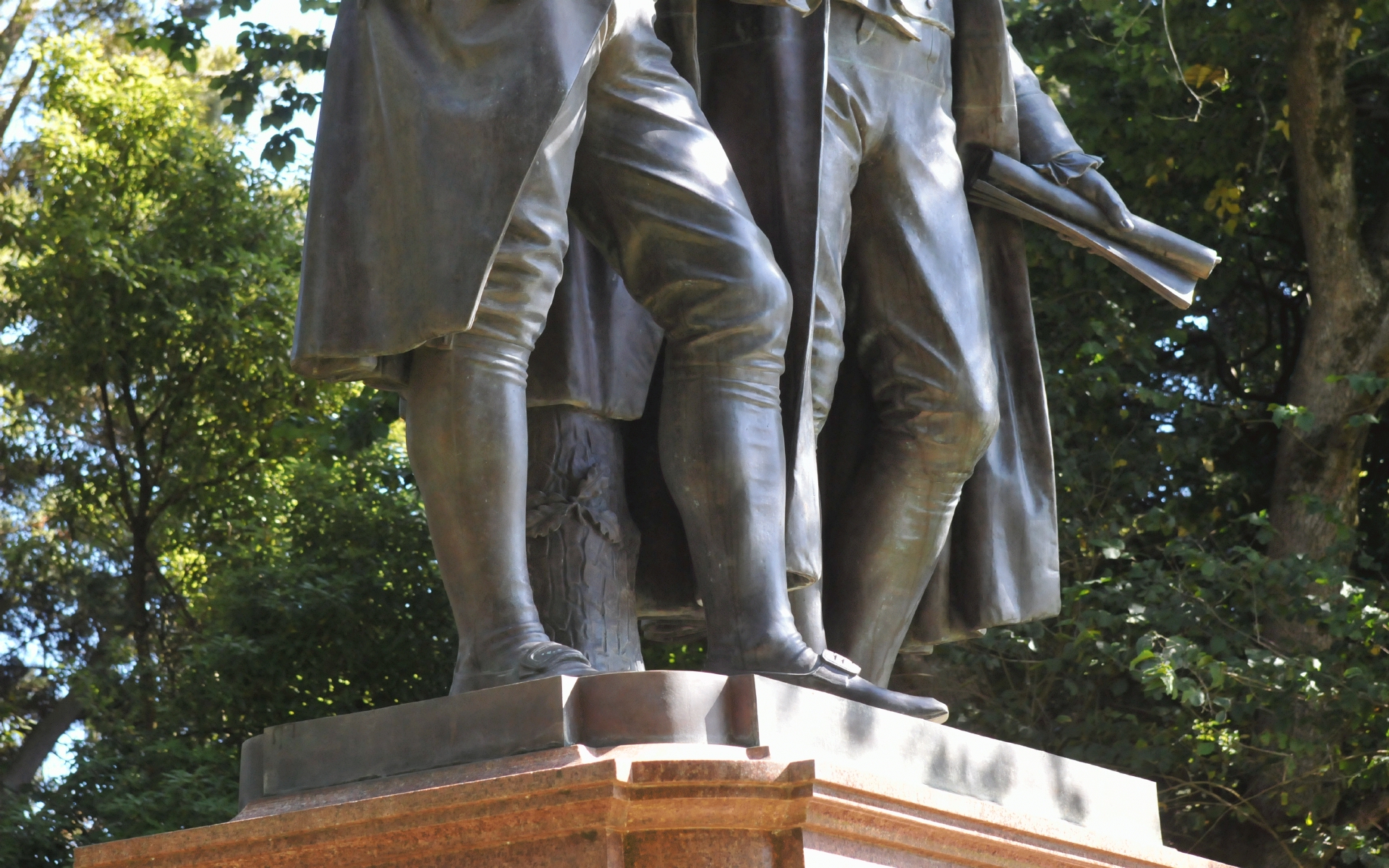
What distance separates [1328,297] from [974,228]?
634 cm

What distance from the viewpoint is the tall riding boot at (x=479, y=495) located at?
3.14 meters

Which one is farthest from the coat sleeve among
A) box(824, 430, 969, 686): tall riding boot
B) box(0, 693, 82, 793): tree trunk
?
box(0, 693, 82, 793): tree trunk

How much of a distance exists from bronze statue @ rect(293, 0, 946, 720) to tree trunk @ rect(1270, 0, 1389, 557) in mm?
6984

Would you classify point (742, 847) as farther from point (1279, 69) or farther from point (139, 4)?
point (139, 4)

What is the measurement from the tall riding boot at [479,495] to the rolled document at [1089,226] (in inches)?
60.2

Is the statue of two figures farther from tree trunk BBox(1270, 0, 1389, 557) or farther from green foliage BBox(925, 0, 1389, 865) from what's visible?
tree trunk BBox(1270, 0, 1389, 557)

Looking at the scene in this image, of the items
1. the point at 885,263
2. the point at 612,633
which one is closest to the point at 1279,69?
the point at 885,263

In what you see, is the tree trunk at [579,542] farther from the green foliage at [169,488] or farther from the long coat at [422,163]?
the green foliage at [169,488]

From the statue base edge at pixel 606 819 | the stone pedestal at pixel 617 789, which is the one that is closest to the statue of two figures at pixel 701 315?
the stone pedestal at pixel 617 789

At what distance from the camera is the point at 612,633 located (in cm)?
360

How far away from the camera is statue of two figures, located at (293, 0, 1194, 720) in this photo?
10.4 feet

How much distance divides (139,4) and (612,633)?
18599 millimetres

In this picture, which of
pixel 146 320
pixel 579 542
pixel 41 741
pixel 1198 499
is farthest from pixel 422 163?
pixel 41 741

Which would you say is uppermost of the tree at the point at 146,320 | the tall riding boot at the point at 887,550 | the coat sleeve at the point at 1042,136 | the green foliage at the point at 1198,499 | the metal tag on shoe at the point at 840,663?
the tree at the point at 146,320
